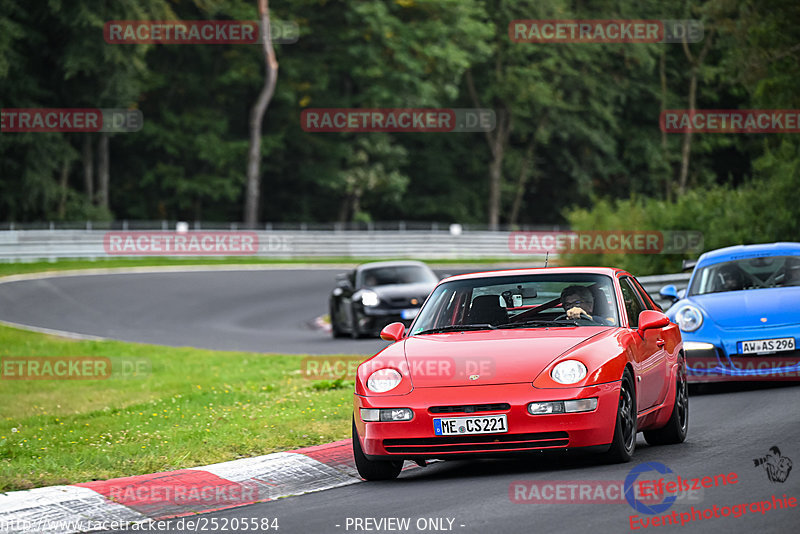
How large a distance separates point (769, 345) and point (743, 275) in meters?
1.36

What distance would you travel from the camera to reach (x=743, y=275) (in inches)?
537

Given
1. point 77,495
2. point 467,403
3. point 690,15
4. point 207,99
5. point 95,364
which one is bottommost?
point 95,364

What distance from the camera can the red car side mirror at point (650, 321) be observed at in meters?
8.83

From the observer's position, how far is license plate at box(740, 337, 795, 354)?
40.9 ft

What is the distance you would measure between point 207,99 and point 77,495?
182 feet

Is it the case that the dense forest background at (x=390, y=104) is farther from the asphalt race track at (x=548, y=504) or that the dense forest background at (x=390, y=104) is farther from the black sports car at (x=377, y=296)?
the asphalt race track at (x=548, y=504)

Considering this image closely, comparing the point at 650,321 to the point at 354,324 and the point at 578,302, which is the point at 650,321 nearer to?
the point at 578,302

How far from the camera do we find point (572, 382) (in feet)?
25.0

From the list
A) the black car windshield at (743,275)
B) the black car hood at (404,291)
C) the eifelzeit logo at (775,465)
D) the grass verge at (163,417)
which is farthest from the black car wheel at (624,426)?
the black car hood at (404,291)

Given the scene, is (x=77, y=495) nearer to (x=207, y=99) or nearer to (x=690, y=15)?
(x=207, y=99)

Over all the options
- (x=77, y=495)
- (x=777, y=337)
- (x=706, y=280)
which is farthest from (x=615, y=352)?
(x=706, y=280)

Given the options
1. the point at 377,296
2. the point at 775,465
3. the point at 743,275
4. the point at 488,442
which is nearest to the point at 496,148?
the point at 377,296

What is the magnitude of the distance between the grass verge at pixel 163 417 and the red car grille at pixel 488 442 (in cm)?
168

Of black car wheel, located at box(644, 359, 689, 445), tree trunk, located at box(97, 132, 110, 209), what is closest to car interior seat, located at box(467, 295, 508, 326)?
black car wheel, located at box(644, 359, 689, 445)
